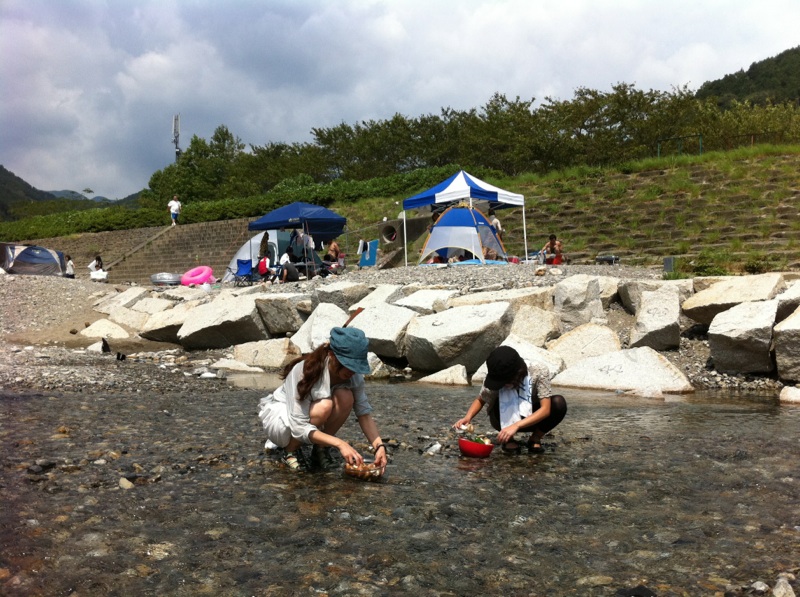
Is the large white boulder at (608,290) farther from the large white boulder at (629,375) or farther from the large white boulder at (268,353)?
the large white boulder at (268,353)

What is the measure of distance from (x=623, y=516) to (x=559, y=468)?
1.04 metres

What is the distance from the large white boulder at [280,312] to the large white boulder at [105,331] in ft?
11.5

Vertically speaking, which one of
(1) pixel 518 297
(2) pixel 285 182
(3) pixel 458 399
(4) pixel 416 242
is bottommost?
(3) pixel 458 399

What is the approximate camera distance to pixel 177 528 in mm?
3408

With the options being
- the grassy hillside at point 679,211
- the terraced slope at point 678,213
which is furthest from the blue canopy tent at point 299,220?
the terraced slope at point 678,213

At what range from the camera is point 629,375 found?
8641mm

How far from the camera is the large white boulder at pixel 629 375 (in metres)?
8.55

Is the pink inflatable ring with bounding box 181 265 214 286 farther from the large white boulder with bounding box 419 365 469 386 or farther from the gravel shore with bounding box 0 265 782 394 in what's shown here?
the large white boulder with bounding box 419 365 469 386

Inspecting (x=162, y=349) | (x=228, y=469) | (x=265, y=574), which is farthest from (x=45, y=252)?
(x=265, y=574)

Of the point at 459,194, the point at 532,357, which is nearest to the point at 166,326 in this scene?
the point at 532,357

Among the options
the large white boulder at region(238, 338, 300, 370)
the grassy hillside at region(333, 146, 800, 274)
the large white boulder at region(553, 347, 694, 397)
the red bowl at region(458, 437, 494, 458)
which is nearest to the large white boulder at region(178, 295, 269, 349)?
the large white boulder at region(238, 338, 300, 370)

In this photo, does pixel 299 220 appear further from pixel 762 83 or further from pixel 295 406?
pixel 762 83

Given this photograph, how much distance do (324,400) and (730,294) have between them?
805 cm

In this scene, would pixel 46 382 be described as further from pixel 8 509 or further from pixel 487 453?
pixel 487 453
